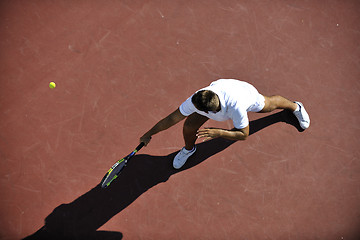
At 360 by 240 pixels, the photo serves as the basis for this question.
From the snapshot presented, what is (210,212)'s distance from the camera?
357 centimetres

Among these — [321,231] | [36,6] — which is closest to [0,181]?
[36,6]

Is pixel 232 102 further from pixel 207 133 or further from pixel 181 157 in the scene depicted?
pixel 181 157

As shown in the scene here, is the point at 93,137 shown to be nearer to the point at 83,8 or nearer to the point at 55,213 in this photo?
the point at 55,213

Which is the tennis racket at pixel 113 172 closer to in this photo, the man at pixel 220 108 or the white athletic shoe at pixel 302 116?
the man at pixel 220 108

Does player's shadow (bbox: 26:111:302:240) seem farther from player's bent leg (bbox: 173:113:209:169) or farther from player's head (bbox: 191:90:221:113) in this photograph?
player's head (bbox: 191:90:221:113)

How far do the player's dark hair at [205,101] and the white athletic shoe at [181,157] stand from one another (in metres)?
1.13

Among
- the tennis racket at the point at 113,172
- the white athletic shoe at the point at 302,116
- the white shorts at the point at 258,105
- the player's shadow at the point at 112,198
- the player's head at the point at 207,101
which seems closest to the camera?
the player's head at the point at 207,101

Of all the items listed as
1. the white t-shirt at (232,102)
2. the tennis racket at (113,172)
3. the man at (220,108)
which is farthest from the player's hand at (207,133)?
the tennis racket at (113,172)

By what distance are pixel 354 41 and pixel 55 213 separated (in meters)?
5.12

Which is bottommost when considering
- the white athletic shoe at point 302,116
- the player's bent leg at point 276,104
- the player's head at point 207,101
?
the white athletic shoe at point 302,116

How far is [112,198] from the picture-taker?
11.7ft

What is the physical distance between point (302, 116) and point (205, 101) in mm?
1967

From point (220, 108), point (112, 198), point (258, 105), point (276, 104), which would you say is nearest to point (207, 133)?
point (220, 108)

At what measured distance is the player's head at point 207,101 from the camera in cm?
248
